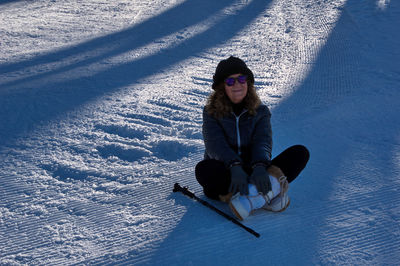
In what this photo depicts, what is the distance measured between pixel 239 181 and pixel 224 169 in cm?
15

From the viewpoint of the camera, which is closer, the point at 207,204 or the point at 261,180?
the point at 261,180

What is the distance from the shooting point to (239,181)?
2.33 m

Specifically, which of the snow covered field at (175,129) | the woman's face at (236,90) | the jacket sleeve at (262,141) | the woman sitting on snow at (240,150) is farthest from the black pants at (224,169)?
the woman's face at (236,90)

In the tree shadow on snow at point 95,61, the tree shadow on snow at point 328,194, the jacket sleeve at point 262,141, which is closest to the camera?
the tree shadow on snow at point 328,194

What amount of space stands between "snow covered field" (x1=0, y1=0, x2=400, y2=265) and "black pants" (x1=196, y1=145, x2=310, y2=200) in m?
0.22

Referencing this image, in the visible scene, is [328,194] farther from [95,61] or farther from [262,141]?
[95,61]

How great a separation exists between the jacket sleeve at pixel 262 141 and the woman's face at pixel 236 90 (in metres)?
0.18

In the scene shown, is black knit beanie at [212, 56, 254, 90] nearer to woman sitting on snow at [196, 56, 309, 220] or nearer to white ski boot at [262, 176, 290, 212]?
woman sitting on snow at [196, 56, 309, 220]

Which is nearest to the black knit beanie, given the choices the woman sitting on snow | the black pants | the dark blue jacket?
the woman sitting on snow

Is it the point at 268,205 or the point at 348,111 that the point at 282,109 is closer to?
the point at 348,111

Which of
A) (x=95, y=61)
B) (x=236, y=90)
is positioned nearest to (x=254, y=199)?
(x=236, y=90)

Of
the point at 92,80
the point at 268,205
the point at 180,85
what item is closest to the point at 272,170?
the point at 268,205

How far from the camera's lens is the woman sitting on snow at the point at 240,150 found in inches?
94.4

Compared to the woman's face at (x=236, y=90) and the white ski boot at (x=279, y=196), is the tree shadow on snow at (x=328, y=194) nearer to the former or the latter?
the white ski boot at (x=279, y=196)
